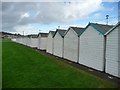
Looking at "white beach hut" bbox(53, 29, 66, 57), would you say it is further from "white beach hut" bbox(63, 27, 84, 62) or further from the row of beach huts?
"white beach hut" bbox(63, 27, 84, 62)

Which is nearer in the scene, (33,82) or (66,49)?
(33,82)

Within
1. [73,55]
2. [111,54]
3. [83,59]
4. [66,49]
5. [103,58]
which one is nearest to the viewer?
[111,54]

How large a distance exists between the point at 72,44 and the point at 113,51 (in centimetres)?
572

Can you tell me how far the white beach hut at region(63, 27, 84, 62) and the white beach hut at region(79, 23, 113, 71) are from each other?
76 cm

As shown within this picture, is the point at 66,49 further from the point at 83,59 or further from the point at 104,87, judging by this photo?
the point at 104,87

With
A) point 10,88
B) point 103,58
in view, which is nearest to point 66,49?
point 103,58

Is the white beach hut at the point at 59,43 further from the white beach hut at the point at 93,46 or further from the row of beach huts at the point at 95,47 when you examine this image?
the white beach hut at the point at 93,46

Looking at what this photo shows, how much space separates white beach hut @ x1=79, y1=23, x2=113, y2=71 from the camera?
879 cm

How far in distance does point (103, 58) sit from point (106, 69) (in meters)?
0.82

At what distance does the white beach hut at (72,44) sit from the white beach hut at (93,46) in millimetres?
757

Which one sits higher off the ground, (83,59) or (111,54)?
(111,54)

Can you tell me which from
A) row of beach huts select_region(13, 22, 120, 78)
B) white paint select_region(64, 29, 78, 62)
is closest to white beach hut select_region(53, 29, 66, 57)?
row of beach huts select_region(13, 22, 120, 78)

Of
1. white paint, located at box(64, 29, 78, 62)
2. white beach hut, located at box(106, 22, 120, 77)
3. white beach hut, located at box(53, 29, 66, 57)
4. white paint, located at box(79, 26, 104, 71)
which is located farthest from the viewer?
white beach hut, located at box(53, 29, 66, 57)

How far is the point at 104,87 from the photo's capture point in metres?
5.92
